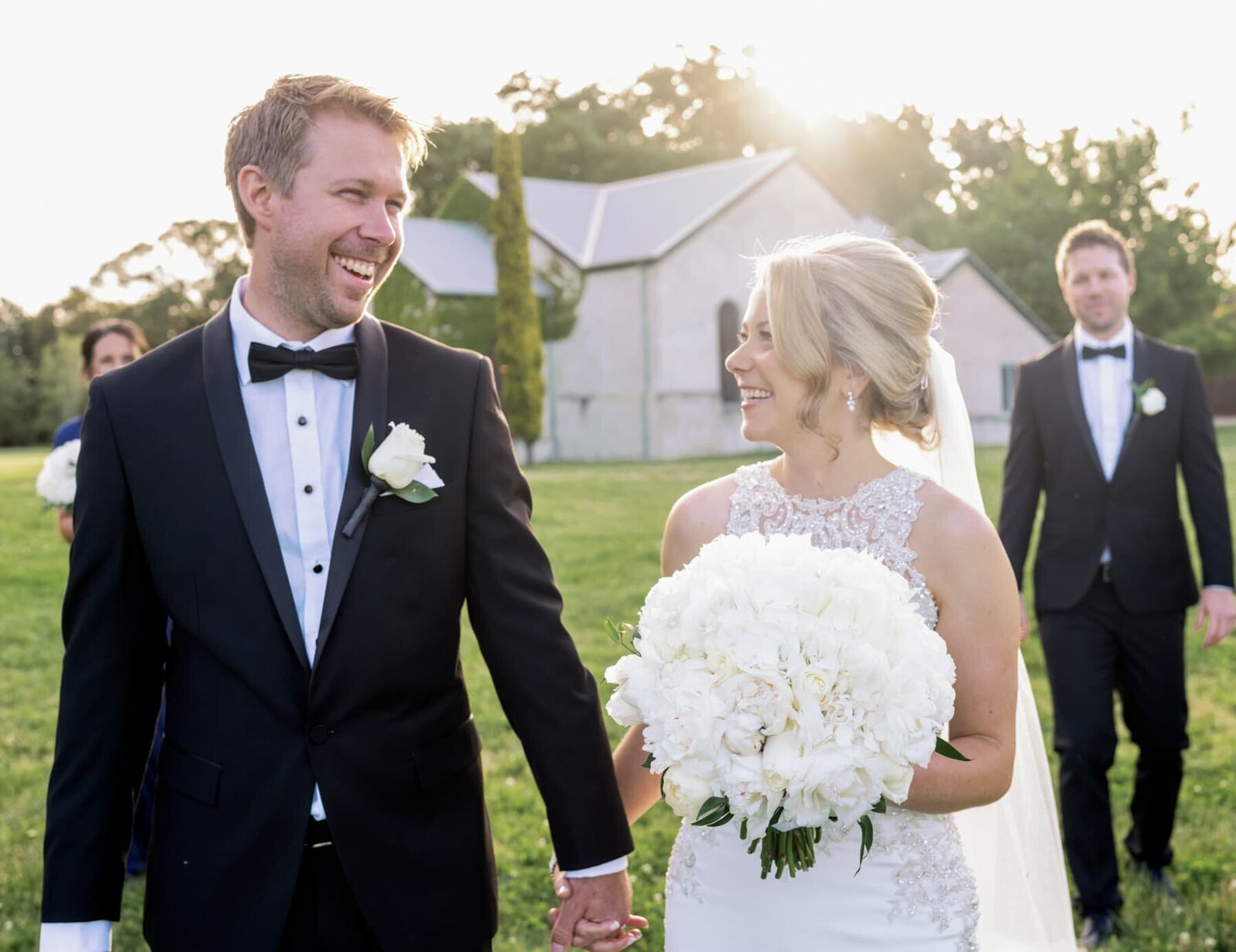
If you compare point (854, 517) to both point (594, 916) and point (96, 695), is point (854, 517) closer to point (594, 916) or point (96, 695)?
point (594, 916)

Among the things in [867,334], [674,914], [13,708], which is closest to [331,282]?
[867,334]

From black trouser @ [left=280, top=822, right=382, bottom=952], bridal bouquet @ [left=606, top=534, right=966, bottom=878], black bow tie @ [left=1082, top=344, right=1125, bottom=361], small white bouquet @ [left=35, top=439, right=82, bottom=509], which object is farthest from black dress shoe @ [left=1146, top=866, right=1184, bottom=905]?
small white bouquet @ [left=35, top=439, right=82, bottom=509]

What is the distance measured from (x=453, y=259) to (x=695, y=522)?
3184 cm

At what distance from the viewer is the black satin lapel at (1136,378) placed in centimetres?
634

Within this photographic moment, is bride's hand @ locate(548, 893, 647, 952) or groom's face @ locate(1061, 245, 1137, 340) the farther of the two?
groom's face @ locate(1061, 245, 1137, 340)

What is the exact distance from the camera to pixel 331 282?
3088 millimetres

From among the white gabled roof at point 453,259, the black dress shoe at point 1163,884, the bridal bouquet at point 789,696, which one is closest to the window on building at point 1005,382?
the white gabled roof at point 453,259

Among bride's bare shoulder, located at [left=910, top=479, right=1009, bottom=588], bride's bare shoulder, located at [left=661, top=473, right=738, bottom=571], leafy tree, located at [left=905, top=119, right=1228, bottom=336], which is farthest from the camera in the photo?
leafy tree, located at [left=905, top=119, right=1228, bottom=336]

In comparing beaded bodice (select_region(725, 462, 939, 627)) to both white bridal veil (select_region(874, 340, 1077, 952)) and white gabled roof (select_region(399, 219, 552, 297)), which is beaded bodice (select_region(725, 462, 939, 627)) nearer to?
white bridal veil (select_region(874, 340, 1077, 952))

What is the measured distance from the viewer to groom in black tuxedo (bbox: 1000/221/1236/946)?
20.2ft

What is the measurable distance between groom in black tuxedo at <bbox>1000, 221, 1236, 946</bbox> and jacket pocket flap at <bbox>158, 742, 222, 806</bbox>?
14.0 feet

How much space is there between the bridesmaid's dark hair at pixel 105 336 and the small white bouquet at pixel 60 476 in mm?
476

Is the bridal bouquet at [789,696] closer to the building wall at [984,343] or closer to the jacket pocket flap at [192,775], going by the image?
the jacket pocket flap at [192,775]

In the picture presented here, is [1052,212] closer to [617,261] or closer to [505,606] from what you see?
[617,261]
